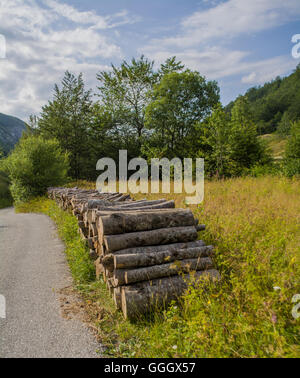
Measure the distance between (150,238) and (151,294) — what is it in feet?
3.06

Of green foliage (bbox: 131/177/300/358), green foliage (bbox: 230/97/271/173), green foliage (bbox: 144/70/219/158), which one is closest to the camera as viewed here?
green foliage (bbox: 131/177/300/358)

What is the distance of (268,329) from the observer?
2.46 metres

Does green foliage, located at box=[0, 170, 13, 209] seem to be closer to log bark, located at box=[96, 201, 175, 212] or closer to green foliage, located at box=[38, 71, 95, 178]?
green foliage, located at box=[38, 71, 95, 178]

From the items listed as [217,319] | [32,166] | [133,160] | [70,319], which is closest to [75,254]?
[70,319]

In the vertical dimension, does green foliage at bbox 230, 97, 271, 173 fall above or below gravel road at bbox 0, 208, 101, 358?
above

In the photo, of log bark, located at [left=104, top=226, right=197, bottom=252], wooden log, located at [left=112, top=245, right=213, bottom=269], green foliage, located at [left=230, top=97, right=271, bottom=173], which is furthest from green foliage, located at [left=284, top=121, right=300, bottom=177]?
wooden log, located at [left=112, top=245, right=213, bottom=269]

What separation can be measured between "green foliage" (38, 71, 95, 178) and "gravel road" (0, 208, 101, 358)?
2505cm

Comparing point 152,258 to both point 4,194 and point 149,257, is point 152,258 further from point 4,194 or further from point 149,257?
point 4,194

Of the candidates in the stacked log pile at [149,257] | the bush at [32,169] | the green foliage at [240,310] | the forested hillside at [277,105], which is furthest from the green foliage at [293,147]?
the forested hillside at [277,105]

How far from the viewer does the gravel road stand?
2.86 m

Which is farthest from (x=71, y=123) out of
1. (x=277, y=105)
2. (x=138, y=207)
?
(x=277, y=105)

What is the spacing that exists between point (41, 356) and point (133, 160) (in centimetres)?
2739

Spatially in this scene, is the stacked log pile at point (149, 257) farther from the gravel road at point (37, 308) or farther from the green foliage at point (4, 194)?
the green foliage at point (4, 194)
